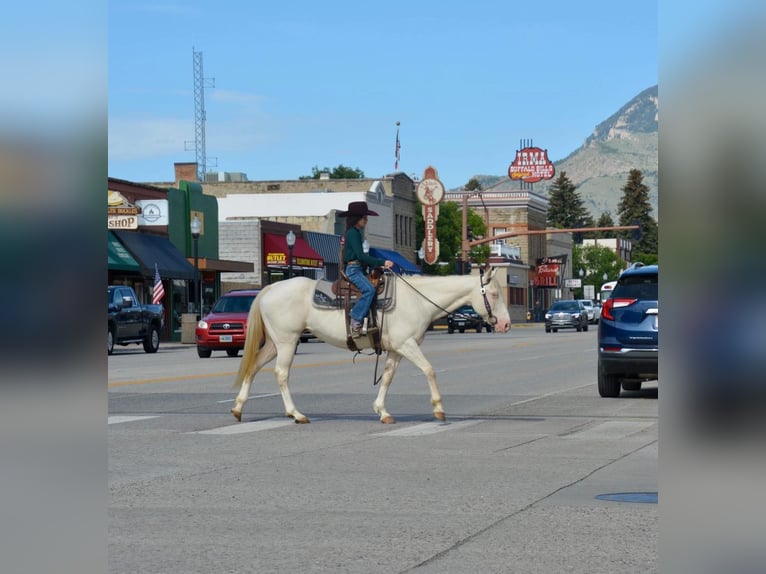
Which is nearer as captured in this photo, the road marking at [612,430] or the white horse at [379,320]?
the road marking at [612,430]

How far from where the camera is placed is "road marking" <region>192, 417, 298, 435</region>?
15125 millimetres

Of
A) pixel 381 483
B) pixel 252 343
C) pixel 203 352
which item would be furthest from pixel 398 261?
pixel 381 483

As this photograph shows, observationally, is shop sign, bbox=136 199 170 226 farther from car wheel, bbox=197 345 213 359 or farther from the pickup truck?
car wheel, bbox=197 345 213 359

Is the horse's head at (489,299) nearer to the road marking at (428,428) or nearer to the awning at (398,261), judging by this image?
the road marking at (428,428)

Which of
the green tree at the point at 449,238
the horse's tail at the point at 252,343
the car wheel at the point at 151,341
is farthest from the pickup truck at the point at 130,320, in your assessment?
the green tree at the point at 449,238

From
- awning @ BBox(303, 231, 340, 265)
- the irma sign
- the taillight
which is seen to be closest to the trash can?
awning @ BBox(303, 231, 340, 265)

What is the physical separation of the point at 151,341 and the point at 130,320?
206 centimetres

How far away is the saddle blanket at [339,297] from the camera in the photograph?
53.3 ft

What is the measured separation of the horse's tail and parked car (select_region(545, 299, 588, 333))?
6111 cm

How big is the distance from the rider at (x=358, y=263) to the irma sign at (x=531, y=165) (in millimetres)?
129672

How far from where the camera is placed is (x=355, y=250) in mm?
15867
